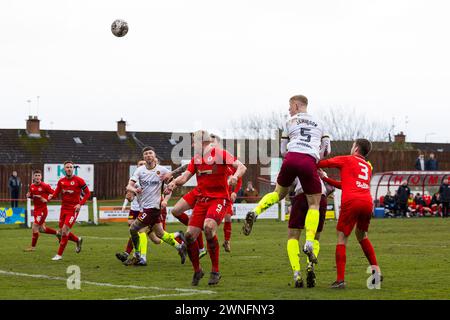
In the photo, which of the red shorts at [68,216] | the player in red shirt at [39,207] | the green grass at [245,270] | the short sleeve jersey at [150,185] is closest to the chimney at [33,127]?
the green grass at [245,270]

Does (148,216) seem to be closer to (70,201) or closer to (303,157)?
(70,201)

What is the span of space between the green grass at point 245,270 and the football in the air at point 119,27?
5.35 m

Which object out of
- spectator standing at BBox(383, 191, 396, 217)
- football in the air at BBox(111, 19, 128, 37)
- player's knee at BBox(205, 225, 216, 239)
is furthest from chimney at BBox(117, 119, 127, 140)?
player's knee at BBox(205, 225, 216, 239)

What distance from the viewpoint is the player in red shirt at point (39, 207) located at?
2300cm

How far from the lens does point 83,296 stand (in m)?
12.0

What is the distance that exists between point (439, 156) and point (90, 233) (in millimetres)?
45423

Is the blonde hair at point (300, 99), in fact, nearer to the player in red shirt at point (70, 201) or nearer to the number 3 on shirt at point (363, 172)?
the number 3 on shirt at point (363, 172)

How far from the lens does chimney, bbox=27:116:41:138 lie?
240 ft

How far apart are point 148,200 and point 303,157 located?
578 centimetres

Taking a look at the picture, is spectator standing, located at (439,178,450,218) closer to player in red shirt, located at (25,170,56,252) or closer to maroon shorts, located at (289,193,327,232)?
player in red shirt, located at (25,170,56,252)

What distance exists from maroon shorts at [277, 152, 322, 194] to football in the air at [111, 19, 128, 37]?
34.4 ft

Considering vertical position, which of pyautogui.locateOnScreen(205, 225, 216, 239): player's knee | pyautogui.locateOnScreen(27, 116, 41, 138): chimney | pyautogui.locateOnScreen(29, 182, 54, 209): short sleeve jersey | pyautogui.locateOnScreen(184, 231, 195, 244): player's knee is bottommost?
pyautogui.locateOnScreen(184, 231, 195, 244): player's knee

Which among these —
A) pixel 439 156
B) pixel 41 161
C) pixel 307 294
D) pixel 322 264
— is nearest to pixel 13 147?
pixel 41 161
